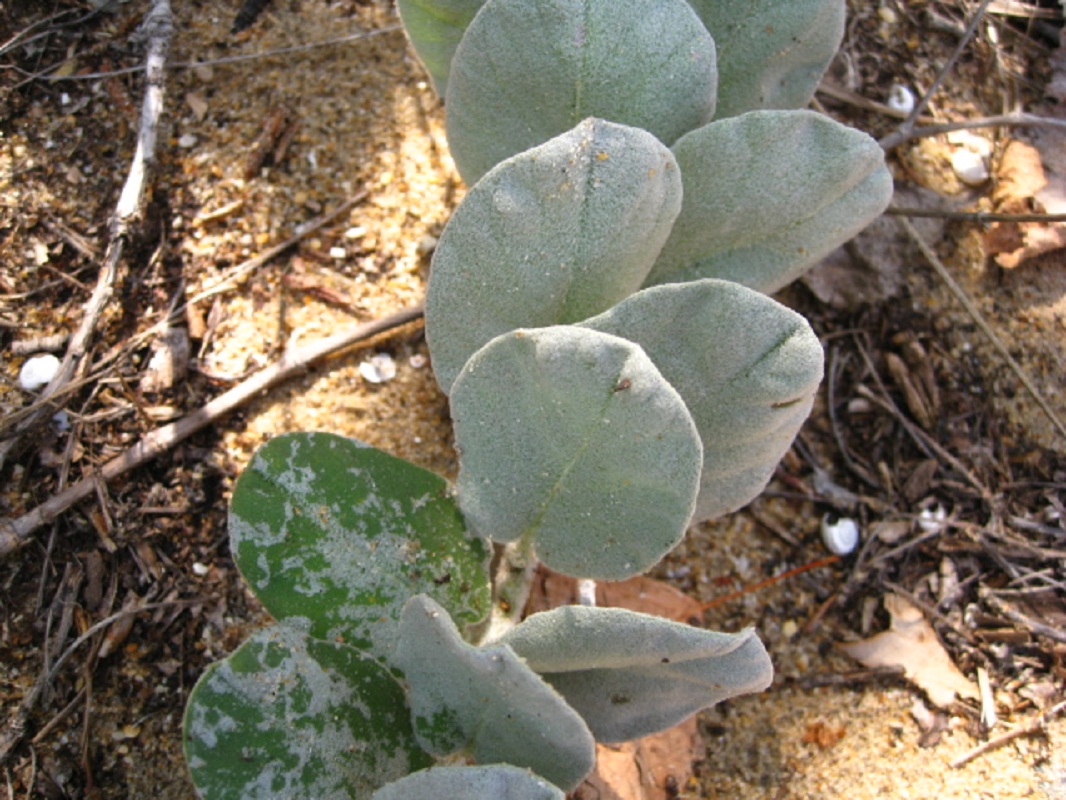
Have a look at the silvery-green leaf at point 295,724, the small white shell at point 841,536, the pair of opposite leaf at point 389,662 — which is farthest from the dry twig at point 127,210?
the small white shell at point 841,536

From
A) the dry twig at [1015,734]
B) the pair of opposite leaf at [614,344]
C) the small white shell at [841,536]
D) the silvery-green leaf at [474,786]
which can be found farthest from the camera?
the small white shell at [841,536]

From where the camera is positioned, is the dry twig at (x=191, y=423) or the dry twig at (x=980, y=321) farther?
the dry twig at (x=980, y=321)

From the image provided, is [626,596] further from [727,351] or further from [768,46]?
[768,46]

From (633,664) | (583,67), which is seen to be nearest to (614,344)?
(633,664)

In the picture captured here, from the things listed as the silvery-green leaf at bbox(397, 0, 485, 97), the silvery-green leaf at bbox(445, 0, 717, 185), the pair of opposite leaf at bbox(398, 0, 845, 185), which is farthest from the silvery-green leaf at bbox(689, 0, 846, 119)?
the silvery-green leaf at bbox(397, 0, 485, 97)

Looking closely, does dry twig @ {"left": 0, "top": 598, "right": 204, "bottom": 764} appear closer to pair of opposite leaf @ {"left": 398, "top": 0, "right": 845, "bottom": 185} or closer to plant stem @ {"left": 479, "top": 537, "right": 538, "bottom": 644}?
plant stem @ {"left": 479, "top": 537, "right": 538, "bottom": 644}

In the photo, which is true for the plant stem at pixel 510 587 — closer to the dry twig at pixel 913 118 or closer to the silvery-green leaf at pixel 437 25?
the silvery-green leaf at pixel 437 25
